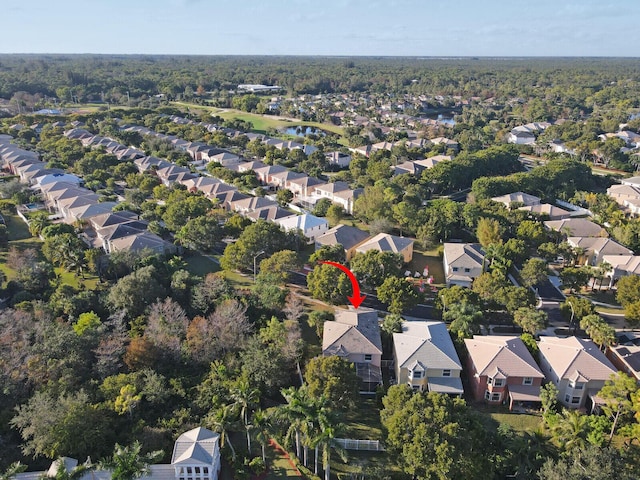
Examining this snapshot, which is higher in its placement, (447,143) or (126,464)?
(447,143)

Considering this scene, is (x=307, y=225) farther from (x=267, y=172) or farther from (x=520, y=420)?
(x=520, y=420)

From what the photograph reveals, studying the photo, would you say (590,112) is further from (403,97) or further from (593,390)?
(593,390)

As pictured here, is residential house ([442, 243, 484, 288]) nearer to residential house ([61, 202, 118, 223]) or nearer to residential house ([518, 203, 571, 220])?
residential house ([518, 203, 571, 220])

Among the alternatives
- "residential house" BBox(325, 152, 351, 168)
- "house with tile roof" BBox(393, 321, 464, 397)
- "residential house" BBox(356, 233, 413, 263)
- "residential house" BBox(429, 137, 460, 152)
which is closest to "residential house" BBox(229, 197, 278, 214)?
"residential house" BBox(356, 233, 413, 263)

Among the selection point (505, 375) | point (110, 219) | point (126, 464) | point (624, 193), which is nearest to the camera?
point (126, 464)

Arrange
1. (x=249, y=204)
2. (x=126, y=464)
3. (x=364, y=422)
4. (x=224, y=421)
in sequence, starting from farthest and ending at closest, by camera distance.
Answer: (x=249, y=204), (x=364, y=422), (x=224, y=421), (x=126, y=464)

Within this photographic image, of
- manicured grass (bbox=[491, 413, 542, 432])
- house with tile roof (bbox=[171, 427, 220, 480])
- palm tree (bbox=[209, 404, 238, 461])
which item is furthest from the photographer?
manicured grass (bbox=[491, 413, 542, 432])

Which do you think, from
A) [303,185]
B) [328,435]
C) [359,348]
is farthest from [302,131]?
[328,435]

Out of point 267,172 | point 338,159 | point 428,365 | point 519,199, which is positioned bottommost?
point 428,365
